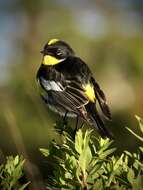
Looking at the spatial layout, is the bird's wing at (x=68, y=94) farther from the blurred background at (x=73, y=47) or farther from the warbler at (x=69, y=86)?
the blurred background at (x=73, y=47)

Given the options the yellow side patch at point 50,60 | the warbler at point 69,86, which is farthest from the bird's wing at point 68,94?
the yellow side patch at point 50,60

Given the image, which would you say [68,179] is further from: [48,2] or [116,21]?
[48,2]

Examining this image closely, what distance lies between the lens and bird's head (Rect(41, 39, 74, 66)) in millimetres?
4430

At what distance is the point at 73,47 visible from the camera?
551 inches

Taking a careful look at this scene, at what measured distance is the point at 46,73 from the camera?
4301mm

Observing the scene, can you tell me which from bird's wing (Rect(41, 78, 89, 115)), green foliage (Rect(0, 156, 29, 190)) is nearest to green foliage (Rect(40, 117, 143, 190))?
green foliage (Rect(0, 156, 29, 190))

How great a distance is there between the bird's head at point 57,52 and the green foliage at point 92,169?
7.60 ft

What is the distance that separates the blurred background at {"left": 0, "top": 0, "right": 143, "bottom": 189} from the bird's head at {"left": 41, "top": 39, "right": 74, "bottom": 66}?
1.74 ft

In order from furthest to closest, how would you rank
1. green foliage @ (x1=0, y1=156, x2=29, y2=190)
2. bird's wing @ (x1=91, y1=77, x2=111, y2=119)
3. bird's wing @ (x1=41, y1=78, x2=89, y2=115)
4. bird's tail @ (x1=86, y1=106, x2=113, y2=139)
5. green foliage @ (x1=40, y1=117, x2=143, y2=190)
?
bird's wing @ (x1=41, y1=78, x2=89, y2=115) → bird's wing @ (x1=91, y1=77, x2=111, y2=119) → bird's tail @ (x1=86, y1=106, x2=113, y2=139) → green foliage @ (x1=0, y1=156, x2=29, y2=190) → green foliage @ (x1=40, y1=117, x2=143, y2=190)

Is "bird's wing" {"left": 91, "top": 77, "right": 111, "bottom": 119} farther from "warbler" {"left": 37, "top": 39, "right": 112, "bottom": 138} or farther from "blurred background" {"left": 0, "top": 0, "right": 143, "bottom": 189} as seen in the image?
"blurred background" {"left": 0, "top": 0, "right": 143, "bottom": 189}

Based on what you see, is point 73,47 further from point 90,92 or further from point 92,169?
point 92,169

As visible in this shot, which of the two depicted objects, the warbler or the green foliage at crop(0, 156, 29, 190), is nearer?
the green foliage at crop(0, 156, 29, 190)

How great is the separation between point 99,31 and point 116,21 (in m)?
→ 1.49

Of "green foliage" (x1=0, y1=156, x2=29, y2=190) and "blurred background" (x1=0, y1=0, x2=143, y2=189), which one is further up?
"green foliage" (x1=0, y1=156, x2=29, y2=190)
